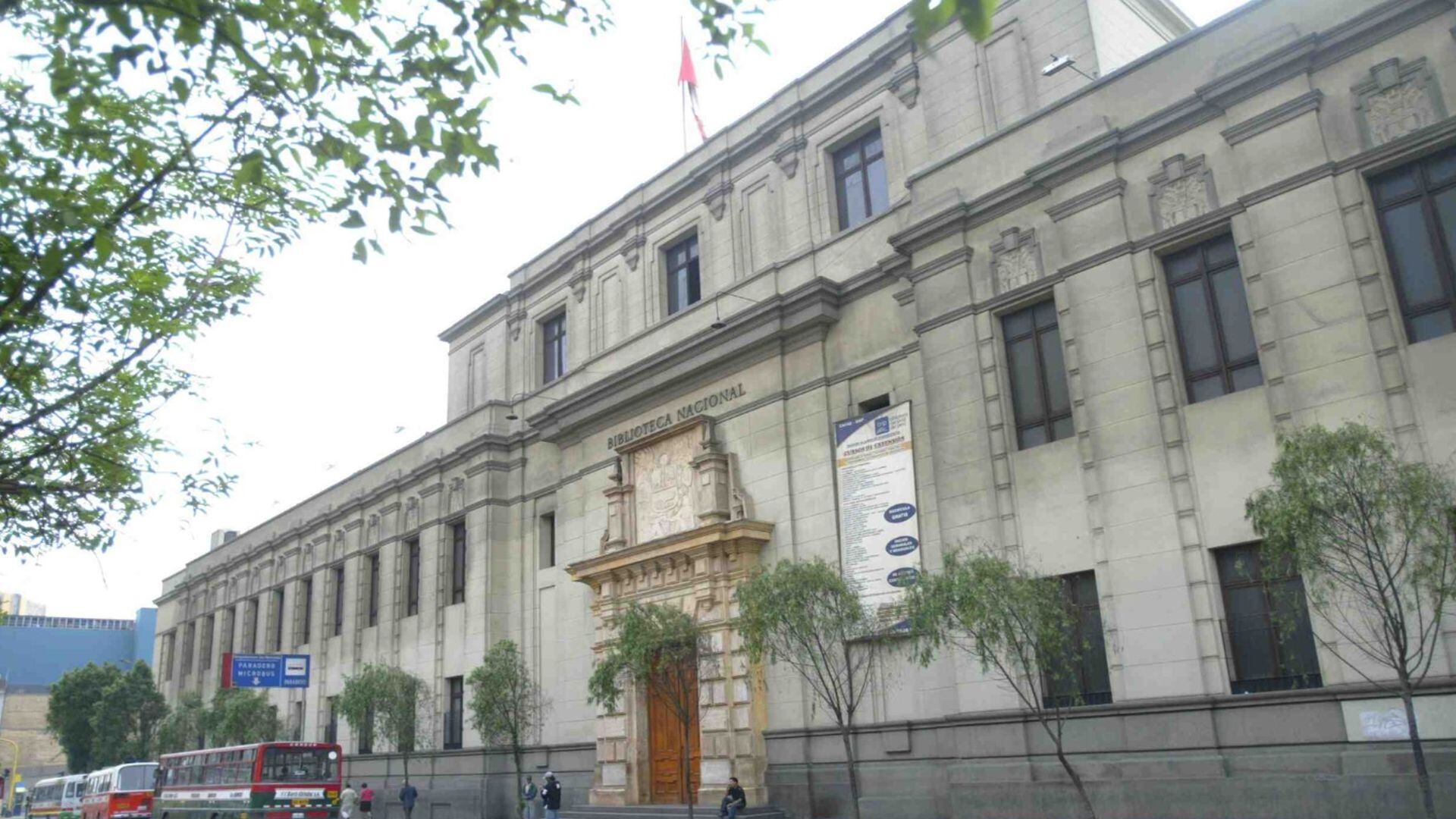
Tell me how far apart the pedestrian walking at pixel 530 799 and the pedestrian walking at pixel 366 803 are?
25.3 feet

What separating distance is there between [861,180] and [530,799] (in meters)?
18.0

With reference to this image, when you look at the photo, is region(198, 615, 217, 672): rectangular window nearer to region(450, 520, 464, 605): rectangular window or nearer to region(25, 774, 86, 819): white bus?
region(25, 774, 86, 819): white bus

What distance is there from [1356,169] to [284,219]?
15.2m

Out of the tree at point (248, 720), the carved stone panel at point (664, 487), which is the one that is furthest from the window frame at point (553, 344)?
the tree at point (248, 720)

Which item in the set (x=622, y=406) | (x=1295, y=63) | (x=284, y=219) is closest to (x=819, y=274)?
(x=622, y=406)

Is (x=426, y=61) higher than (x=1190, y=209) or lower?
lower

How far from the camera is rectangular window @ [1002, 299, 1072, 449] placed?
805 inches

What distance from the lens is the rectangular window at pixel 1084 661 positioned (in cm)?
1880

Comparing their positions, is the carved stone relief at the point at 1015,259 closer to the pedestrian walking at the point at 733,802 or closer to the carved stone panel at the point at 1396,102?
the carved stone panel at the point at 1396,102

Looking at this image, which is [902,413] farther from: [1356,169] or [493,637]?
[493,637]

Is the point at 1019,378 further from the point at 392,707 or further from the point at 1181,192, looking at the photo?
the point at 392,707

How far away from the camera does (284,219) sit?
13891 millimetres

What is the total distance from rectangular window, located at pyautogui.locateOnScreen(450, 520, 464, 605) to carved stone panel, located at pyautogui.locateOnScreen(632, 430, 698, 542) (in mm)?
9788

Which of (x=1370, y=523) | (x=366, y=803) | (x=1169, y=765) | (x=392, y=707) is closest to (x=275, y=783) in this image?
(x=392, y=707)
